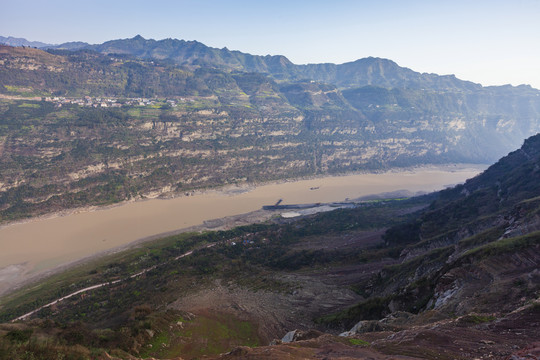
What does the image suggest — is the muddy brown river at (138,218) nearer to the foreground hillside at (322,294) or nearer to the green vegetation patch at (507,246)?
the foreground hillside at (322,294)

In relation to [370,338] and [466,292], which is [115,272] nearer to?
[370,338]

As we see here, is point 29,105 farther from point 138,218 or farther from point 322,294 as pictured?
point 322,294

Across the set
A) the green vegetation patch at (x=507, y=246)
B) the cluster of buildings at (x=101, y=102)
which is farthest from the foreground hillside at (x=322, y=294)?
the cluster of buildings at (x=101, y=102)

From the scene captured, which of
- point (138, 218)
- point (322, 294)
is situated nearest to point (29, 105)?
point (138, 218)

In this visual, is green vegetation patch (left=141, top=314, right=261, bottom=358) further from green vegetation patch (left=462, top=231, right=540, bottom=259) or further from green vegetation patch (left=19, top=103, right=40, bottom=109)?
green vegetation patch (left=19, top=103, right=40, bottom=109)

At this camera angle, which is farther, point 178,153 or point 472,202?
point 178,153

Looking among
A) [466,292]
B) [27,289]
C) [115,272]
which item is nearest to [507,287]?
[466,292]

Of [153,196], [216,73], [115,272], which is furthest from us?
[216,73]
